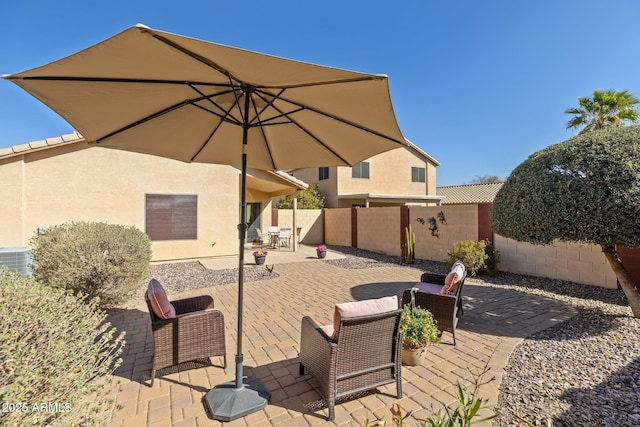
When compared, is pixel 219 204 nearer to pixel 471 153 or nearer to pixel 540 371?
pixel 540 371

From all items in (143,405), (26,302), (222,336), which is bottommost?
(143,405)

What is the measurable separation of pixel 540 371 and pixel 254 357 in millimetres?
3554

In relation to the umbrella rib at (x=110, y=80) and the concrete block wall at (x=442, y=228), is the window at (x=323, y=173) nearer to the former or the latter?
the concrete block wall at (x=442, y=228)

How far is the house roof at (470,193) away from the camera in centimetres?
2550

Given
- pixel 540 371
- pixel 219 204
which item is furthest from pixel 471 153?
pixel 540 371

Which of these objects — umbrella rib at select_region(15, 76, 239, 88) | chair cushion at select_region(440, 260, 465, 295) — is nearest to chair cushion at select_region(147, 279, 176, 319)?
umbrella rib at select_region(15, 76, 239, 88)

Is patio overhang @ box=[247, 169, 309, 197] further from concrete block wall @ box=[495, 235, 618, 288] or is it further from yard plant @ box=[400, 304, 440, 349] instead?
yard plant @ box=[400, 304, 440, 349]

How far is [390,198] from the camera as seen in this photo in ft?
65.4

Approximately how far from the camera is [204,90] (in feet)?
8.87

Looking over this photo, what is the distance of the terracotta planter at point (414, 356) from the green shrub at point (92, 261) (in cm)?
520

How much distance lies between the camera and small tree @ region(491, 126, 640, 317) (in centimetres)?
428

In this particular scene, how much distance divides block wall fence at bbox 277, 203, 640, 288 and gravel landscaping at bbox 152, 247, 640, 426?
913mm

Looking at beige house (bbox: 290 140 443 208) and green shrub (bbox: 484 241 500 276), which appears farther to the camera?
beige house (bbox: 290 140 443 208)

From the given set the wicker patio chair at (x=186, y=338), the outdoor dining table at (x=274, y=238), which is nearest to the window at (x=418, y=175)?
the outdoor dining table at (x=274, y=238)
